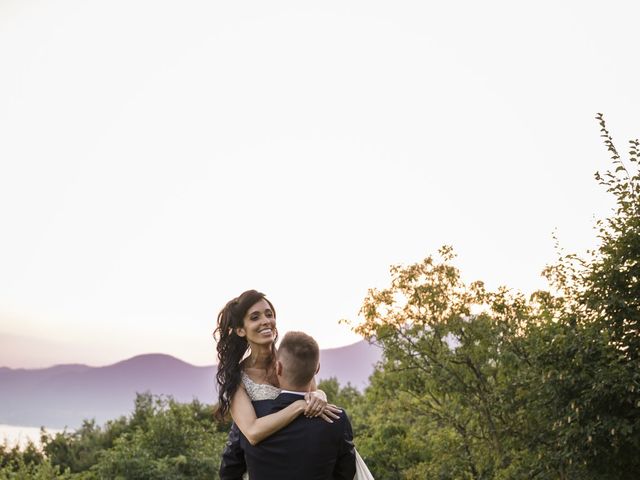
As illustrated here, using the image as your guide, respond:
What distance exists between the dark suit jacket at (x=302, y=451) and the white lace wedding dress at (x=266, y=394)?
103 millimetres

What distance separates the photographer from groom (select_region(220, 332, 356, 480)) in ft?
10.0

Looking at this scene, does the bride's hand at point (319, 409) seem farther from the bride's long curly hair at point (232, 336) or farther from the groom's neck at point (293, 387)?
the bride's long curly hair at point (232, 336)

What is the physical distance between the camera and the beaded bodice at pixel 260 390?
11.2ft

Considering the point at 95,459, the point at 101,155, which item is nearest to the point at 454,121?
the point at 101,155

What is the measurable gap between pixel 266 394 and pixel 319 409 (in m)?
0.44

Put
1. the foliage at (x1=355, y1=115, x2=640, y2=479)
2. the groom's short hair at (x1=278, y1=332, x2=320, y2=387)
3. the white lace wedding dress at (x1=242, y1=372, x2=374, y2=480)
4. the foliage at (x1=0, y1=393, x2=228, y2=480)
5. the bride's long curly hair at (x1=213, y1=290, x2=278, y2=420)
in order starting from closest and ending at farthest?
1. the groom's short hair at (x1=278, y1=332, x2=320, y2=387)
2. the white lace wedding dress at (x1=242, y1=372, x2=374, y2=480)
3. the bride's long curly hair at (x1=213, y1=290, x2=278, y2=420)
4. the foliage at (x1=355, y1=115, x2=640, y2=479)
5. the foliage at (x1=0, y1=393, x2=228, y2=480)

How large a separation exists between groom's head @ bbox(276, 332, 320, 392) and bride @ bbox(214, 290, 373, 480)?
13 centimetres

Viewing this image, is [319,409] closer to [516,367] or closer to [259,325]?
[259,325]

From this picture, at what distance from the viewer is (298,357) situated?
305 centimetres

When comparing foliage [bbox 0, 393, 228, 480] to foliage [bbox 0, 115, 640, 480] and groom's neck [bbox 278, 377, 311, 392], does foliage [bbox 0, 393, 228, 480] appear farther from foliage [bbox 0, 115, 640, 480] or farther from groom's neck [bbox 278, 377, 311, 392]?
groom's neck [bbox 278, 377, 311, 392]

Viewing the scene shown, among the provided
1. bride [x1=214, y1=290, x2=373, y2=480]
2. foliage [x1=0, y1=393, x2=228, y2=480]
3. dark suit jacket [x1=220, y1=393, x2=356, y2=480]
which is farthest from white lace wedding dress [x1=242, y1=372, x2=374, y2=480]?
foliage [x1=0, y1=393, x2=228, y2=480]

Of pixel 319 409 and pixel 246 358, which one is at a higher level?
pixel 246 358

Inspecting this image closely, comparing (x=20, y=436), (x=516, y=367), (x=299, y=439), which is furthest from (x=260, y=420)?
(x=20, y=436)

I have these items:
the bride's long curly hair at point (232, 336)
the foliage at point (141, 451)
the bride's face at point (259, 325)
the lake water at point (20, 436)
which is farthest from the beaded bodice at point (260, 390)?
the lake water at point (20, 436)
